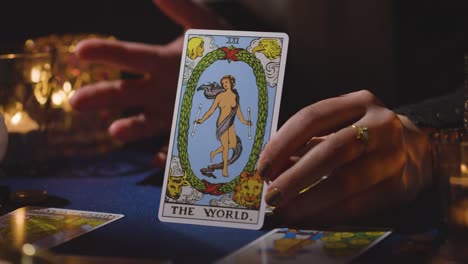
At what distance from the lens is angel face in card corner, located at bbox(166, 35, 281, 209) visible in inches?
43.9

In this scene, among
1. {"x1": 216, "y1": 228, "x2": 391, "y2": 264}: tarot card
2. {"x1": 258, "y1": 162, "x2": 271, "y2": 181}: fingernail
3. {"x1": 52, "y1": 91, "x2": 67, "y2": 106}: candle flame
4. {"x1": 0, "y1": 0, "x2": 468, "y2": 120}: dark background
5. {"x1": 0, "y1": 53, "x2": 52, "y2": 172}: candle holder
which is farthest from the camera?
{"x1": 0, "y1": 0, "x2": 468, "y2": 120}: dark background

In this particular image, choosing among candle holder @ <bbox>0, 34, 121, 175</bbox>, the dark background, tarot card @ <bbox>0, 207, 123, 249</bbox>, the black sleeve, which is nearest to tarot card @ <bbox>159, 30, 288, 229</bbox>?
tarot card @ <bbox>0, 207, 123, 249</bbox>

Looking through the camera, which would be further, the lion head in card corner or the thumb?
the thumb

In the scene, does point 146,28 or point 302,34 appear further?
point 302,34

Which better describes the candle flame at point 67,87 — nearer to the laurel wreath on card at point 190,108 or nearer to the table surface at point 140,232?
the table surface at point 140,232

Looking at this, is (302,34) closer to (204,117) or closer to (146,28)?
(146,28)

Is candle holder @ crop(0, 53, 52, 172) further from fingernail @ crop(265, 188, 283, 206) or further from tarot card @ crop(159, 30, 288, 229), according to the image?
fingernail @ crop(265, 188, 283, 206)

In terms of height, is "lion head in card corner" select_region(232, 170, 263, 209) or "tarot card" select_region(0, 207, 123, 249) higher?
"lion head in card corner" select_region(232, 170, 263, 209)

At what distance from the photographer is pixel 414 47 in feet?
9.32

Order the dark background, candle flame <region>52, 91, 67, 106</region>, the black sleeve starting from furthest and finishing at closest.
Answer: the dark background → candle flame <region>52, 91, 67, 106</region> → the black sleeve

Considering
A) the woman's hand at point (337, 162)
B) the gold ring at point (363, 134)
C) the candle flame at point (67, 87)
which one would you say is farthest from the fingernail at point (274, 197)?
the candle flame at point (67, 87)

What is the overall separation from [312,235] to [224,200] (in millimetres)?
154

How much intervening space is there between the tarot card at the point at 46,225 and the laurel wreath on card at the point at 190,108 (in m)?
0.15

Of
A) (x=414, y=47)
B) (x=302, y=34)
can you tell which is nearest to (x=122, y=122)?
(x=414, y=47)
